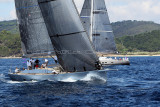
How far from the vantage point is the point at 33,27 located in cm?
3700

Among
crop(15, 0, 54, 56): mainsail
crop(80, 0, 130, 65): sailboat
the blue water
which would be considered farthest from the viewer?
crop(80, 0, 130, 65): sailboat

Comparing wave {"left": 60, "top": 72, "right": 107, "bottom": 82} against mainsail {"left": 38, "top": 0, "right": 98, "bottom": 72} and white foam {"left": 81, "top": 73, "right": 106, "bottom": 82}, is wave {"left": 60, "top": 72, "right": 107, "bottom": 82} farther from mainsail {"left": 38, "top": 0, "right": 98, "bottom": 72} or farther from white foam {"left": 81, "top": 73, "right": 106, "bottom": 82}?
mainsail {"left": 38, "top": 0, "right": 98, "bottom": 72}

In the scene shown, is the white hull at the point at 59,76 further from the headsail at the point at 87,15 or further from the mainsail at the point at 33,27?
the headsail at the point at 87,15

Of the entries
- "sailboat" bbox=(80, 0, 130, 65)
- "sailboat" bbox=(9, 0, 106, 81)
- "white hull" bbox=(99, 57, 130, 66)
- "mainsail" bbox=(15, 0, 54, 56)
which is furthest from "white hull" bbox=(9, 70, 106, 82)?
"white hull" bbox=(99, 57, 130, 66)

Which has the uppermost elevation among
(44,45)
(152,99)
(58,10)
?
(58,10)

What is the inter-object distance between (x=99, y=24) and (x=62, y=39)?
32.4 meters

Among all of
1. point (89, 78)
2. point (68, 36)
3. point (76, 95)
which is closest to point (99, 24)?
point (68, 36)

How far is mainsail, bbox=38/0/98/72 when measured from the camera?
32781 mm

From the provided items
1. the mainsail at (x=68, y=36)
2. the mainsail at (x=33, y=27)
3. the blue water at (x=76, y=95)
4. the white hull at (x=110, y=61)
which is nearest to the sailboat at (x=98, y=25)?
the white hull at (x=110, y=61)

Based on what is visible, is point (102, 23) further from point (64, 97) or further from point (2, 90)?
point (64, 97)

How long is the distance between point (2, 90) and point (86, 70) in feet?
27.7

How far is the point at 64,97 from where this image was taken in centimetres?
2542

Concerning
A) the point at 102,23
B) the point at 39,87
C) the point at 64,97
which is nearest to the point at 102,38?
the point at 102,23

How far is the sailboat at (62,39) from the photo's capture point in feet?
108
